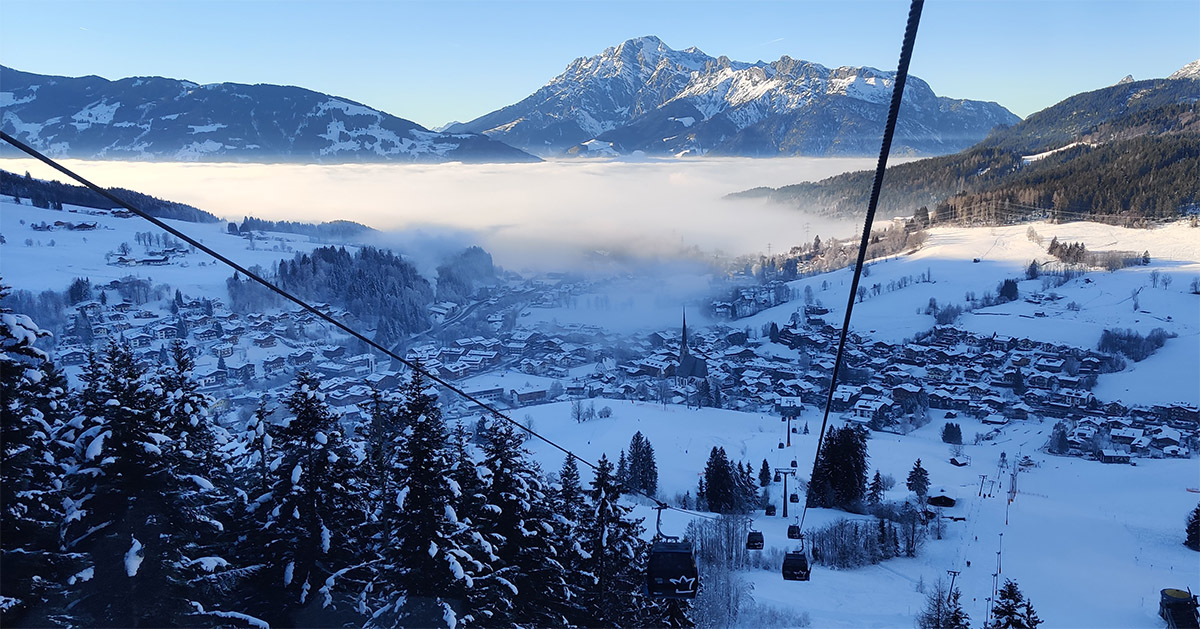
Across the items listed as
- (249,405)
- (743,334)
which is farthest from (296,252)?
(743,334)

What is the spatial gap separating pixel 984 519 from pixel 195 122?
613 ft

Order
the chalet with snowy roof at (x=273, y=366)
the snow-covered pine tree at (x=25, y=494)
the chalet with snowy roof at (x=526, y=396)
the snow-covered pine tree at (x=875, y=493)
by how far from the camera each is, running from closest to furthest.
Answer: the snow-covered pine tree at (x=25, y=494) < the snow-covered pine tree at (x=875, y=493) < the chalet with snowy roof at (x=526, y=396) < the chalet with snowy roof at (x=273, y=366)

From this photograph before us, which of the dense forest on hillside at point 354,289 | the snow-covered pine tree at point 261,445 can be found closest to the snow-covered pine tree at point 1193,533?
the snow-covered pine tree at point 261,445

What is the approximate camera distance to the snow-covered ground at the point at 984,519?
63.3 feet

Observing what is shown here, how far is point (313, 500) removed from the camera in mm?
7660

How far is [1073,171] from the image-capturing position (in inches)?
3639

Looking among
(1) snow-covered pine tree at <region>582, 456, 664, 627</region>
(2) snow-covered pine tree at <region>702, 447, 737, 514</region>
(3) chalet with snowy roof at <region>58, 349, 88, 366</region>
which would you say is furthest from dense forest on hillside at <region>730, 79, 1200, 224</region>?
(3) chalet with snowy roof at <region>58, 349, 88, 366</region>

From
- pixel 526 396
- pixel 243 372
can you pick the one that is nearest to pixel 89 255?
pixel 243 372

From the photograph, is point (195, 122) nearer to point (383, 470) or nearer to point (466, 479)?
point (383, 470)

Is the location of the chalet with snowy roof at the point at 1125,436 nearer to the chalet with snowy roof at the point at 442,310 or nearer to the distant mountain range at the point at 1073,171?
the distant mountain range at the point at 1073,171

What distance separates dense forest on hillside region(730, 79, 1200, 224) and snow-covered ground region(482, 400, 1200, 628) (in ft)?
194

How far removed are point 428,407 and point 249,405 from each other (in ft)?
131

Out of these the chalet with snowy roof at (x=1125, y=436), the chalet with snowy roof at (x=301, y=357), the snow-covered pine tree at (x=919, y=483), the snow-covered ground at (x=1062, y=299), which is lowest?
the chalet with snowy roof at (x=301, y=357)

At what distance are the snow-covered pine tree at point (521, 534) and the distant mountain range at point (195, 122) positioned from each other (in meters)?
149
